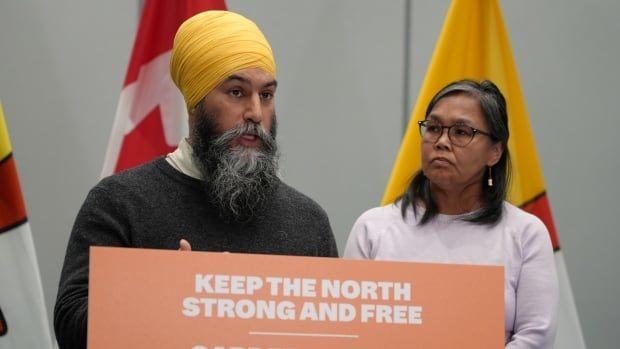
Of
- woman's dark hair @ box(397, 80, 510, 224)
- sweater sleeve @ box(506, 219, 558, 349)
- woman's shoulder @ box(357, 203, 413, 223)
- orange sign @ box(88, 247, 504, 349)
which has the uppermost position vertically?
woman's dark hair @ box(397, 80, 510, 224)

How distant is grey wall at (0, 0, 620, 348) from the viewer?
349 centimetres

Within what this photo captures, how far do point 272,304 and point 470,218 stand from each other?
1044 mm

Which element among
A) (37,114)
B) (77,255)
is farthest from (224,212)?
(37,114)

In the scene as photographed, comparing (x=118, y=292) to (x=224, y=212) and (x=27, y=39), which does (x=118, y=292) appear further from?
(x=27, y=39)

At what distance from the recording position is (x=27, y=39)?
11.4 feet

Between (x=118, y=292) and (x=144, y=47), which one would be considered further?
(x=144, y=47)

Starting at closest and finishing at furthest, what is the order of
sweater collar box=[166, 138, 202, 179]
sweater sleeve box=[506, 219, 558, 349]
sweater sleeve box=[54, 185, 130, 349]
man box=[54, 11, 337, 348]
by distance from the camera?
sweater sleeve box=[54, 185, 130, 349]
man box=[54, 11, 337, 348]
sweater collar box=[166, 138, 202, 179]
sweater sleeve box=[506, 219, 558, 349]

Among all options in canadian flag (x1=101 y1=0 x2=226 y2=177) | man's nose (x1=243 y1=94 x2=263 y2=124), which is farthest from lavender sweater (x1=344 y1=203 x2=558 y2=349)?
canadian flag (x1=101 y1=0 x2=226 y2=177)

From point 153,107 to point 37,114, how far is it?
56cm

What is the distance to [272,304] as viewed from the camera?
4.64 ft

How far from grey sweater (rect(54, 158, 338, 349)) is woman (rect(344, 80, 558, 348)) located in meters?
0.38

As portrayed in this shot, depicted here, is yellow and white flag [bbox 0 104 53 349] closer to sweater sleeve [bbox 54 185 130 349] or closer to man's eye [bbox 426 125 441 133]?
sweater sleeve [bbox 54 185 130 349]

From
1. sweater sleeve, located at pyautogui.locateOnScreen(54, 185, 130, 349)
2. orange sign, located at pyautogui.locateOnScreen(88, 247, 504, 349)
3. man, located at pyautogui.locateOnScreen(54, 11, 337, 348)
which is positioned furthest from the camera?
man, located at pyautogui.locateOnScreen(54, 11, 337, 348)

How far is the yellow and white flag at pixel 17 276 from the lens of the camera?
9.13 feet
